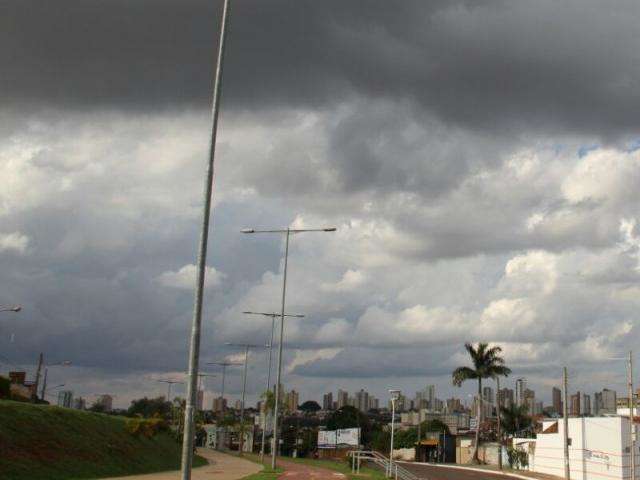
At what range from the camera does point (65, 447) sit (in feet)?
160

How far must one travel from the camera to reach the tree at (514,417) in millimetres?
97438

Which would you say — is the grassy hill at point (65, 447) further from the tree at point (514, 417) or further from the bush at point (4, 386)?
the tree at point (514, 417)

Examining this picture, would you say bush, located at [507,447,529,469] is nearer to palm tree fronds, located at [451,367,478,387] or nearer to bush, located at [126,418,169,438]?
palm tree fronds, located at [451,367,478,387]

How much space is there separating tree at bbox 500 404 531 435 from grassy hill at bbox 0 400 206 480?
157ft

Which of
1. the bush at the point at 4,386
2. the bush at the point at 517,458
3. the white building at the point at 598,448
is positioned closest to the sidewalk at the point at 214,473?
the bush at the point at 4,386

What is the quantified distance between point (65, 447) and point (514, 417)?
65004mm

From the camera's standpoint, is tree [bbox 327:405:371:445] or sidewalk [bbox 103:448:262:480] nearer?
sidewalk [bbox 103:448:262:480]

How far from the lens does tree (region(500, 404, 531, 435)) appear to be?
9744 centimetres

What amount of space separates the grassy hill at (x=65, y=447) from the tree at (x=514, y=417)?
47905mm

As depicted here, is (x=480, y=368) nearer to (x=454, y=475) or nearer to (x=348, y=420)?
(x=454, y=475)

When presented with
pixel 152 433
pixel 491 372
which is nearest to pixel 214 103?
pixel 152 433

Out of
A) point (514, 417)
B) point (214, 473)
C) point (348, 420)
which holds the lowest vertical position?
point (214, 473)

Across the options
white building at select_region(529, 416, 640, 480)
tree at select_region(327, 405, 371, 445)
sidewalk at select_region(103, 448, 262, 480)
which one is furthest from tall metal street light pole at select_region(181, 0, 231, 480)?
tree at select_region(327, 405, 371, 445)

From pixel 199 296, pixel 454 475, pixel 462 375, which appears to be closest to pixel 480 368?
pixel 462 375
